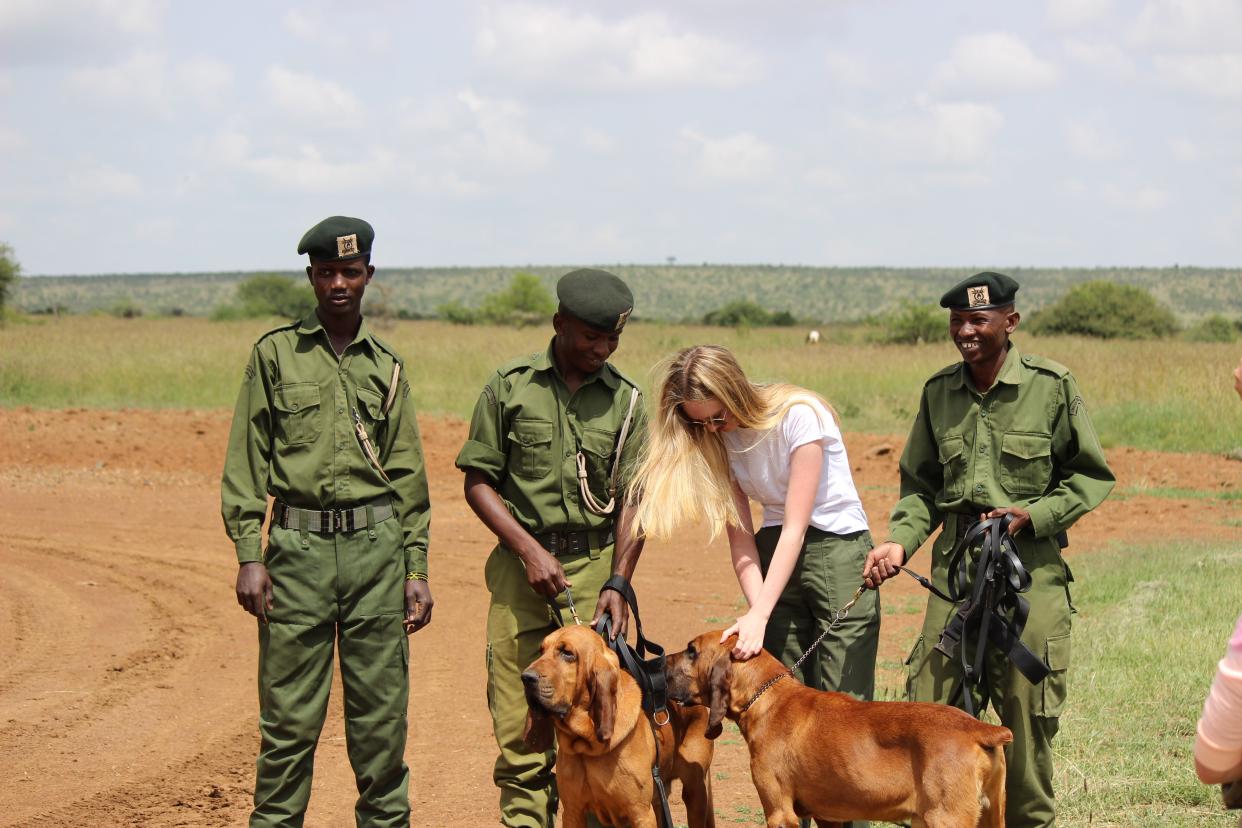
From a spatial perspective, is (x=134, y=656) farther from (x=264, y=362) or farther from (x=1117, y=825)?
(x=1117, y=825)

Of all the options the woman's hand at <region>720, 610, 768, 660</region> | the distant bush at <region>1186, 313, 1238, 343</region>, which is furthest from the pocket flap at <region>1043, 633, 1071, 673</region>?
the distant bush at <region>1186, 313, 1238, 343</region>

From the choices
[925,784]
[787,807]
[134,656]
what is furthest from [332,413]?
[134,656]

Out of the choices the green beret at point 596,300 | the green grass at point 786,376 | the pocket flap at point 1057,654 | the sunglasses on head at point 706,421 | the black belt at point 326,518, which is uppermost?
the green beret at point 596,300

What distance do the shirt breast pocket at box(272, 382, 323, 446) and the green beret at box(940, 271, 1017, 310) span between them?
7.61ft

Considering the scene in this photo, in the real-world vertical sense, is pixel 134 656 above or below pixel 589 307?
below

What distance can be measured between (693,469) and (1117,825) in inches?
96.3

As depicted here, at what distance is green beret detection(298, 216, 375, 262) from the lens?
4.86 m

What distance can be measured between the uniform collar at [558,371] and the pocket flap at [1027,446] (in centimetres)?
148

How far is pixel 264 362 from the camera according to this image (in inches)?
192

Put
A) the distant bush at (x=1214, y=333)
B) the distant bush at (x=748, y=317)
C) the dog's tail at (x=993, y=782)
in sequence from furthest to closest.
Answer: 1. the distant bush at (x=748, y=317)
2. the distant bush at (x=1214, y=333)
3. the dog's tail at (x=993, y=782)

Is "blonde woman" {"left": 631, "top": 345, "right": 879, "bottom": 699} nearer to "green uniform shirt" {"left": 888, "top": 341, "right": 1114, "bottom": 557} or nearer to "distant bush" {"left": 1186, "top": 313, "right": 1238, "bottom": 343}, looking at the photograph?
"green uniform shirt" {"left": 888, "top": 341, "right": 1114, "bottom": 557}

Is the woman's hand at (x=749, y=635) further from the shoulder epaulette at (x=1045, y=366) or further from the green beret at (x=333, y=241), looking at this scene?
the green beret at (x=333, y=241)

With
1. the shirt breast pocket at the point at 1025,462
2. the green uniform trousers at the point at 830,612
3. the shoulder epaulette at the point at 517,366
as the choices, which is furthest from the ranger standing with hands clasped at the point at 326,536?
the shirt breast pocket at the point at 1025,462

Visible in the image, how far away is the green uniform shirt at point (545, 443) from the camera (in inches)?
195
